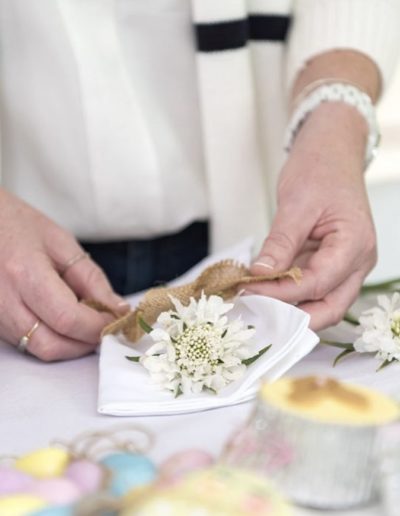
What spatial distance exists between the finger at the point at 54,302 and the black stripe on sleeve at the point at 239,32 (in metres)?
0.31

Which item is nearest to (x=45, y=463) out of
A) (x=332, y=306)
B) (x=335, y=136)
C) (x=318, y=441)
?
(x=318, y=441)

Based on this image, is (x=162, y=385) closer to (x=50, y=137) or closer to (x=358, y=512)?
(x=358, y=512)

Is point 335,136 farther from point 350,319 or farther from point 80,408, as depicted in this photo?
point 80,408

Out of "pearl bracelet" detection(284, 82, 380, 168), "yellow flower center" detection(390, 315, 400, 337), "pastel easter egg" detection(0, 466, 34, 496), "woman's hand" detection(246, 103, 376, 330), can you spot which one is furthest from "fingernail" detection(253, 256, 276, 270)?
"pastel easter egg" detection(0, 466, 34, 496)

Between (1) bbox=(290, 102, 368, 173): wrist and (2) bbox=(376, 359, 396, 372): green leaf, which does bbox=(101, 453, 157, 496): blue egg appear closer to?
(2) bbox=(376, 359, 396, 372): green leaf

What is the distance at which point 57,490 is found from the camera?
392mm

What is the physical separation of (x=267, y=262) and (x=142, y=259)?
1.01ft

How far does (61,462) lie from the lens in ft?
1.43

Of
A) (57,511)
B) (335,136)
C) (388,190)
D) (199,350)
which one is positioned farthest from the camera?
(388,190)

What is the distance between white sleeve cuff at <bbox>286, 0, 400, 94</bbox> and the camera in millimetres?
943

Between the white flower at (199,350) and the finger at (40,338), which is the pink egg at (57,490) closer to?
the white flower at (199,350)

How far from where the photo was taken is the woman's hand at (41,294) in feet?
2.41

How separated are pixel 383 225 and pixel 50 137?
484mm

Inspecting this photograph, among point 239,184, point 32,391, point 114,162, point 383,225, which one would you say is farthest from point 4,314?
point 383,225
